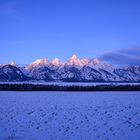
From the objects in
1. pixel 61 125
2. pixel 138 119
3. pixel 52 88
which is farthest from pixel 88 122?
pixel 52 88

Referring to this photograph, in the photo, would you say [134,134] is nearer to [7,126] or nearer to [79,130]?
[79,130]

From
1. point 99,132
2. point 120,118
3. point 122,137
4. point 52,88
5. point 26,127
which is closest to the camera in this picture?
point 122,137

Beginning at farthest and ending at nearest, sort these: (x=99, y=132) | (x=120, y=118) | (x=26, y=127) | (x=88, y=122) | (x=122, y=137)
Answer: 1. (x=120, y=118)
2. (x=88, y=122)
3. (x=26, y=127)
4. (x=99, y=132)
5. (x=122, y=137)

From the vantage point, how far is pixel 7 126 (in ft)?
54.1

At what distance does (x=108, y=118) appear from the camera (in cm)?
1933

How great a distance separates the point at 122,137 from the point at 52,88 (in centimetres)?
6611

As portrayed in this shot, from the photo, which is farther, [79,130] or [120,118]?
[120,118]

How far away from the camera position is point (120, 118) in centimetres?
1919

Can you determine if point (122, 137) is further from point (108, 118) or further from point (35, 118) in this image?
point (35, 118)

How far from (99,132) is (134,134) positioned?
6.30 ft

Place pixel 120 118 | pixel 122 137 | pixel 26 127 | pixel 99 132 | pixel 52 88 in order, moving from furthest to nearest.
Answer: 1. pixel 52 88
2. pixel 120 118
3. pixel 26 127
4. pixel 99 132
5. pixel 122 137

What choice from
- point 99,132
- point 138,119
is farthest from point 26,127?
point 138,119

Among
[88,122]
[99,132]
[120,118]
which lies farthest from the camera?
[120,118]

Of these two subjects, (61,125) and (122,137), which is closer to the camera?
(122,137)
